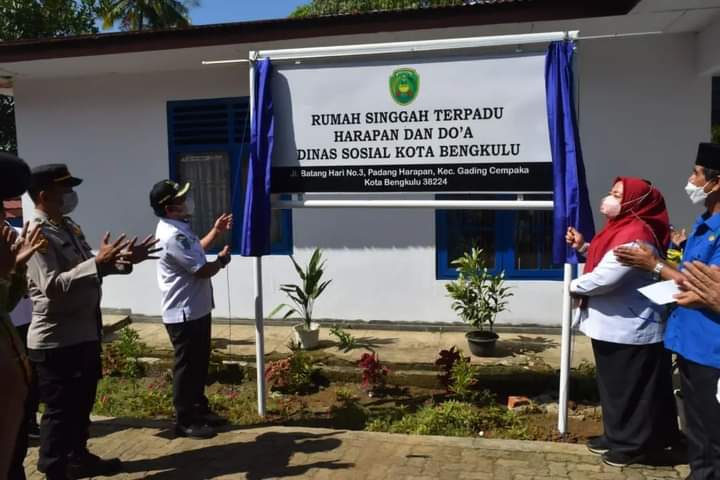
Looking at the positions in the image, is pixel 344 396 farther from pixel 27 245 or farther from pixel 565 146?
pixel 27 245

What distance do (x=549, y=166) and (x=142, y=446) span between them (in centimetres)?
335

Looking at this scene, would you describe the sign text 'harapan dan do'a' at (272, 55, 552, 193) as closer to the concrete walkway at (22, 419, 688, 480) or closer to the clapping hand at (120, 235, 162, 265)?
the clapping hand at (120, 235, 162, 265)

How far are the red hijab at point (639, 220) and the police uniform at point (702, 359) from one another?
332mm

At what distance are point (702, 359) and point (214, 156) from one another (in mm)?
6085

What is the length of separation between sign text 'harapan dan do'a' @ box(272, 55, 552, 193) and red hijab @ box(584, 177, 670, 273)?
0.56 m

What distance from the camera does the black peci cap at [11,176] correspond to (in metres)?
2.33

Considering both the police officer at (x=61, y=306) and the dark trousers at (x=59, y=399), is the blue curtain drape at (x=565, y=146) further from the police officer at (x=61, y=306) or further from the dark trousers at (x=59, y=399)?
the dark trousers at (x=59, y=399)

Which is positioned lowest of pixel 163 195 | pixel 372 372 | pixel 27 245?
pixel 372 372

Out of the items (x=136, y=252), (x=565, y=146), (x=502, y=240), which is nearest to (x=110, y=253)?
(x=136, y=252)

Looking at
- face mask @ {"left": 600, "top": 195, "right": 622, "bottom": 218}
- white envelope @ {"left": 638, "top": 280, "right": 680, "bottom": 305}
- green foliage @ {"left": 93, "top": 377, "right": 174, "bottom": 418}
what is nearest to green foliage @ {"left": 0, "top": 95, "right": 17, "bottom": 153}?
green foliage @ {"left": 93, "top": 377, "right": 174, "bottom": 418}

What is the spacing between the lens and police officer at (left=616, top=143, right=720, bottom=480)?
2811 millimetres

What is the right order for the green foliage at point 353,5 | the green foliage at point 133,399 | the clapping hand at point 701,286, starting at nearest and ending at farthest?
the clapping hand at point 701,286 → the green foliage at point 133,399 → the green foliage at point 353,5

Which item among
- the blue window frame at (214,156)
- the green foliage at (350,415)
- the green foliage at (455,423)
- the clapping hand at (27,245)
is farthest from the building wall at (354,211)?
the clapping hand at (27,245)

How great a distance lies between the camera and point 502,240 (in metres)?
6.77
